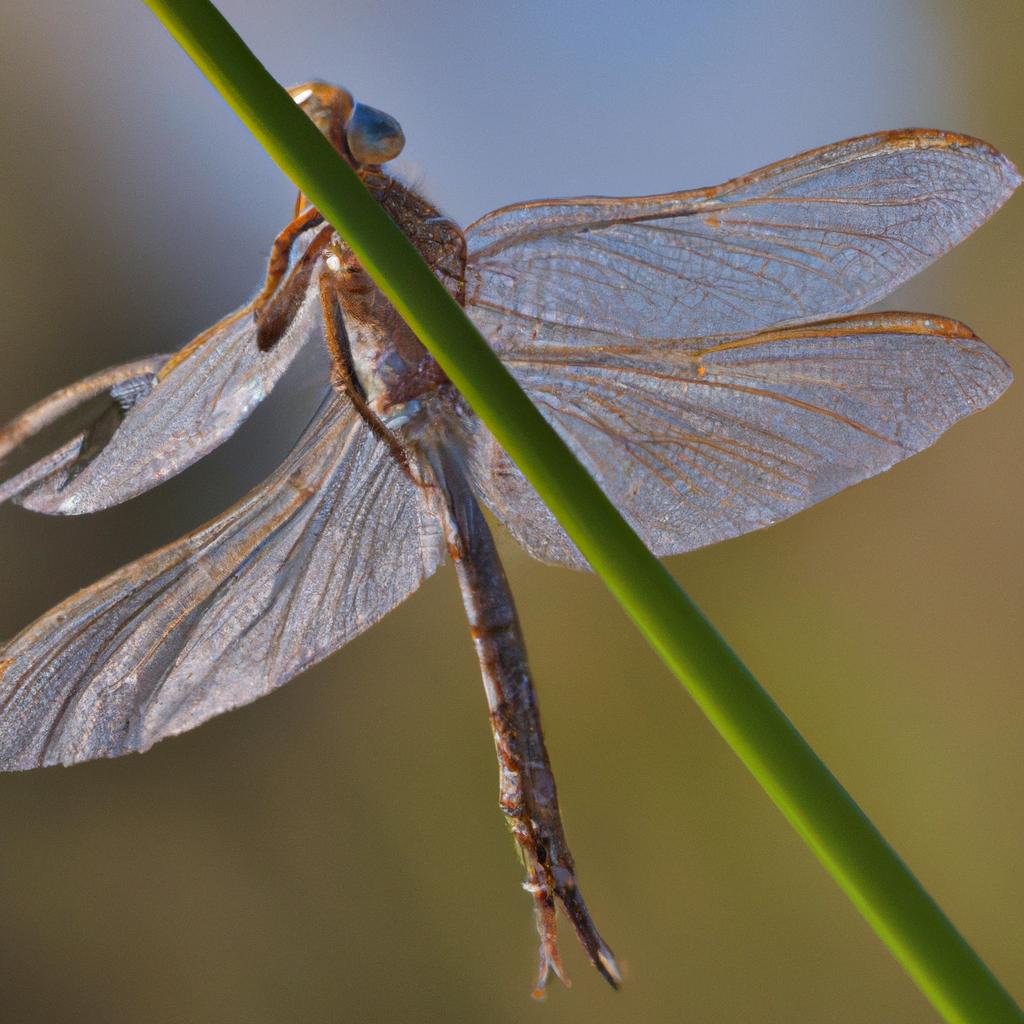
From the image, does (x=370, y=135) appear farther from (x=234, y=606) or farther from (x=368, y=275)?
(x=234, y=606)

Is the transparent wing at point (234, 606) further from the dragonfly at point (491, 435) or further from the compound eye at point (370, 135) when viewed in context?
the compound eye at point (370, 135)

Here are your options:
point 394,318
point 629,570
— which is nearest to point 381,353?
point 394,318

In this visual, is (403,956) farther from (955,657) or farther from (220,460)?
(955,657)

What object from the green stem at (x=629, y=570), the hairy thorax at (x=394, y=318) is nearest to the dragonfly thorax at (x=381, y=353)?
the hairy thorax at (x=394, y=318)

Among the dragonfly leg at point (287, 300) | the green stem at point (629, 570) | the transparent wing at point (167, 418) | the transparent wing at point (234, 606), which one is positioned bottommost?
the green stem at point (629, 570)

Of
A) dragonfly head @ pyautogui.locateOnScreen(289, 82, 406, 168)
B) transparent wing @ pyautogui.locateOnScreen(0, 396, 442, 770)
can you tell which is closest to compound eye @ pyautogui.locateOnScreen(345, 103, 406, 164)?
dragonfly head @ pyautogui.locateOnScreen(289, 82, 406, 168)

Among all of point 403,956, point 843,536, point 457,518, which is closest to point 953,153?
point 457,518
